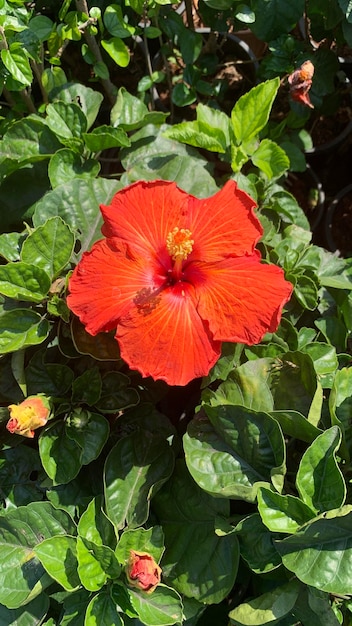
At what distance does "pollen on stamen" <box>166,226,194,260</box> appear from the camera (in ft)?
3.37

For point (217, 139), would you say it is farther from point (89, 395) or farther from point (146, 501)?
point (146, 501)

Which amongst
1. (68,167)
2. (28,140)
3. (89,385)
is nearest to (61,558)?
(89,385)

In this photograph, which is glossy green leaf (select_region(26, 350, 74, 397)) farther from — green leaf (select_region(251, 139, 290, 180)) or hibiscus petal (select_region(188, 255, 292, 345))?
green leaf (select_region(251, 139, 290, 180))

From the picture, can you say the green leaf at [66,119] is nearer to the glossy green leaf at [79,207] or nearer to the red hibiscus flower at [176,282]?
the glossy green leaf at [79,207]

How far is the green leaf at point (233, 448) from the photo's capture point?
1.10 m

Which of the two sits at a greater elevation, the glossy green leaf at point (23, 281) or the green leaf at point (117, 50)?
the green leaf at point (117, 50)

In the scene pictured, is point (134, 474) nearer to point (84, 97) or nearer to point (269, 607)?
point (269, 607)

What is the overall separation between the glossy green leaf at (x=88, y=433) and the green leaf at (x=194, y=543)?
0.20m

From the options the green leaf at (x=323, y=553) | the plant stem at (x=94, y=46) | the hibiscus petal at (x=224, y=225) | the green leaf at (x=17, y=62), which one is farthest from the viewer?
the plant stem at (x=94, y=46)

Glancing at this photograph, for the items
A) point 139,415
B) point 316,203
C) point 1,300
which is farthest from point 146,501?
point 316,203

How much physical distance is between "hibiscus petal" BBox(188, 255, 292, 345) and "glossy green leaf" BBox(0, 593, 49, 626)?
65cm

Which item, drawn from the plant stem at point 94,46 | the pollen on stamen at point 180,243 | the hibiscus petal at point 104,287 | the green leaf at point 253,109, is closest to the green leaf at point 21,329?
the hibiscus petal at point 104,287

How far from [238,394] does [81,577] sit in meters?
0.44

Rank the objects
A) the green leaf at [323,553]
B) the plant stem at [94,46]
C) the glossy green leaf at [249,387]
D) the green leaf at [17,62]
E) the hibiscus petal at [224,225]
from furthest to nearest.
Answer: the plant stem at [94,46]
the green leaf at [17,62]
the glossy green leaf at [249,387]
the hibiscus petal at [224,225]
the green leaf at [323,553]
